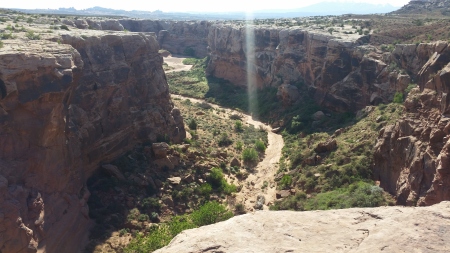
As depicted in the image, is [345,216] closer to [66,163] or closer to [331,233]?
[331,233]

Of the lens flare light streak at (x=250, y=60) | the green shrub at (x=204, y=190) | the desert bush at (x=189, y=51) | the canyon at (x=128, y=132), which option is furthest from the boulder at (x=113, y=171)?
the desert bush at (x=189, y=51)

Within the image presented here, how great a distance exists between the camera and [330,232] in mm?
9617

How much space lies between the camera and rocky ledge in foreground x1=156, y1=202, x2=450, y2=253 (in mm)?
8797

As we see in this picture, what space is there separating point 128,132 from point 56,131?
458 inches

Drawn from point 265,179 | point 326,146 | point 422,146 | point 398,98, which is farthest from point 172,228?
point 398,98

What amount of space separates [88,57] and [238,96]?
41314mm

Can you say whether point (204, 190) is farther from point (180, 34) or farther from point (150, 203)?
point (180, 34)

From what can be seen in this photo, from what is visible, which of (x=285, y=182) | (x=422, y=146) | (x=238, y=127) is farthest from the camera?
(x=238, y=127)

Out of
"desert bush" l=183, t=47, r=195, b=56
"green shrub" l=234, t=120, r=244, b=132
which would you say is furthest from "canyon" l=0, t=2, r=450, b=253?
"desert bush" l=183, t=47, r=195, b=56

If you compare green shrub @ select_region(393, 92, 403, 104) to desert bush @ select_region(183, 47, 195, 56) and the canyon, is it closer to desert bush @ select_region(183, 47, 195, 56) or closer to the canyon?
the canyon

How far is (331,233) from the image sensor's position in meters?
9.58

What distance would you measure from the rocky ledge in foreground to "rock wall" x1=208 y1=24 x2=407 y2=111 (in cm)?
3368

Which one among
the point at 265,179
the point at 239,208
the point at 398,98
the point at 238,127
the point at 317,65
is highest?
the point at 317,65

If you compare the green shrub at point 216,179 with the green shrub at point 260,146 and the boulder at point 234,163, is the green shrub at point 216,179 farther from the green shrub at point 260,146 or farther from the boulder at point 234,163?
the green shrub at point 260,146
